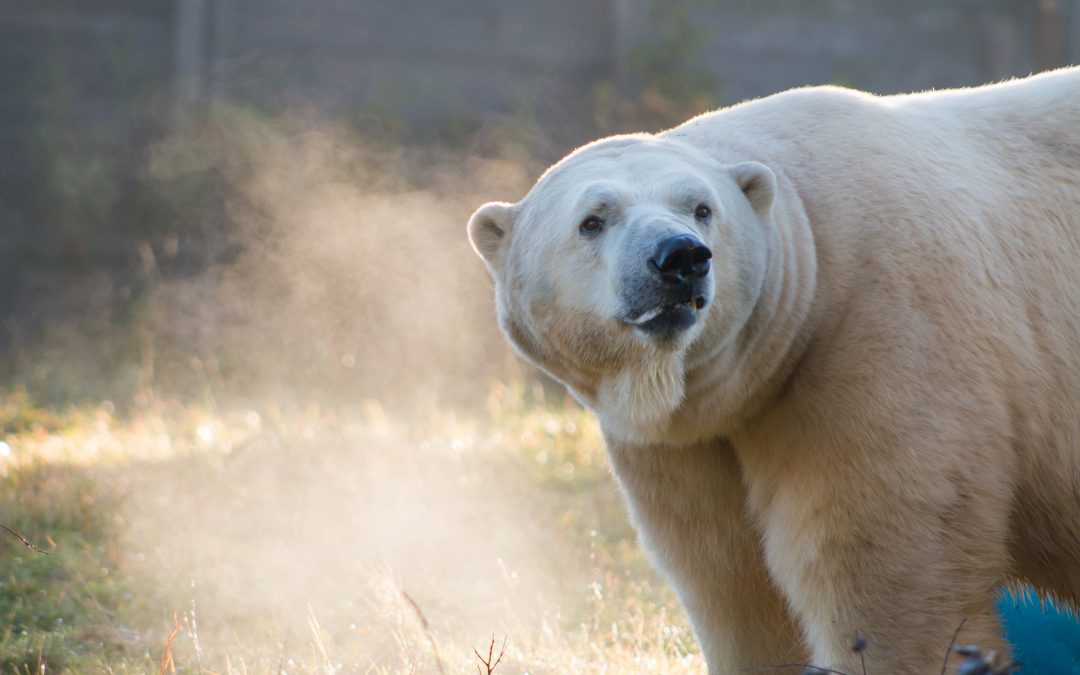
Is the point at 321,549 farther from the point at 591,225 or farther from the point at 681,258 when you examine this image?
the point at 681,258

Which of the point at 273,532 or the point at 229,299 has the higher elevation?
the point at 273,532

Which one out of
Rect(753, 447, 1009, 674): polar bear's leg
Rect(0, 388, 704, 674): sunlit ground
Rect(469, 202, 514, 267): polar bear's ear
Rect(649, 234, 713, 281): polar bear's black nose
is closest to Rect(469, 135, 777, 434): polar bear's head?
Rect(649, 234, 713, 281): polar bear's black nose

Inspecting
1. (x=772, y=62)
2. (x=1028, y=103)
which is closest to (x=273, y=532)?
(x=1028, y=103)

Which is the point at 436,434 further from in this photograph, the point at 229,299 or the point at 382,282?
the point at 229,299

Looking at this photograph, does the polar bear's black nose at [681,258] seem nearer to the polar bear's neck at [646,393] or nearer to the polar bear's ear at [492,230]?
the polar bear's neck at [646,393]

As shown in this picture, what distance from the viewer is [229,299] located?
8.91 m

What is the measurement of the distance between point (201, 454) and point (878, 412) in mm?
4147

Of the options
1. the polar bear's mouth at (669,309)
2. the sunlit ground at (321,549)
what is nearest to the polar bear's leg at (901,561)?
the polar bear's mouth at (669,309)

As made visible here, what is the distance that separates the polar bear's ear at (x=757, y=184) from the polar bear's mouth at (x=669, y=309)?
1.21 ft

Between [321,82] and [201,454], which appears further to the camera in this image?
[321,82]

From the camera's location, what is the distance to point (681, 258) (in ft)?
8.56

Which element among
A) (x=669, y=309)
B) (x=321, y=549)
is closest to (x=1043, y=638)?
(x=669, y=309)

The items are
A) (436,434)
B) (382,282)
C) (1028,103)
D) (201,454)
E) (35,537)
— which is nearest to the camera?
(1028,103)

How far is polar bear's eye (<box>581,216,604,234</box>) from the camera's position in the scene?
286cm
